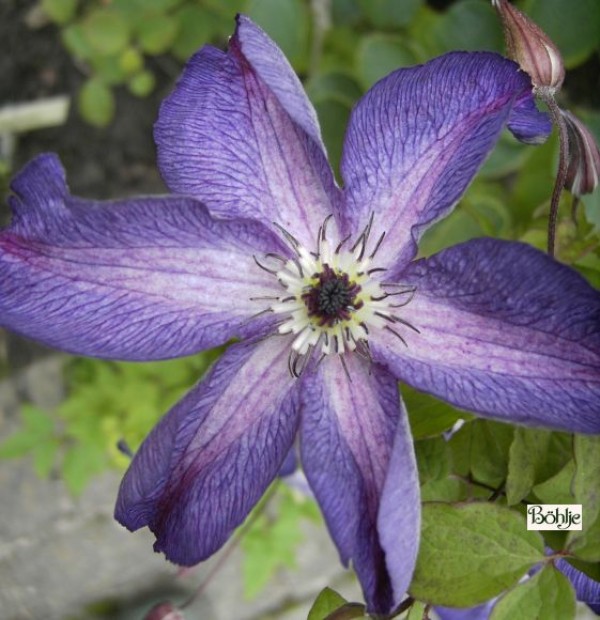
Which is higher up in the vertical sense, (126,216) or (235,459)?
(126,216)

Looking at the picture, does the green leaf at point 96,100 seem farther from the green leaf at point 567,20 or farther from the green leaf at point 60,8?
the green leaf at point 567,20

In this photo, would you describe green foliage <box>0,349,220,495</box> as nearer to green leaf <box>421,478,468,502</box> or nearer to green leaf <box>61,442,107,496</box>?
green leaf <box>61,442,107,496</box>

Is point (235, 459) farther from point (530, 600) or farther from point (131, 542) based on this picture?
point (131, 542)

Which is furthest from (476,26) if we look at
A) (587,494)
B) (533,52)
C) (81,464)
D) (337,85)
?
(81,464)

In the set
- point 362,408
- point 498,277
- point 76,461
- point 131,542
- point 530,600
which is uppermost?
point 498,277

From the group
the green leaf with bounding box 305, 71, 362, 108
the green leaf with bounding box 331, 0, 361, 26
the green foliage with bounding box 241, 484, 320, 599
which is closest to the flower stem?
the green leaf with bounding box 305, 71, 362, 108

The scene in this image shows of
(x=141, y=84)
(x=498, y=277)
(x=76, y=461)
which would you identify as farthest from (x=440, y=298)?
(x=141, y=84)
